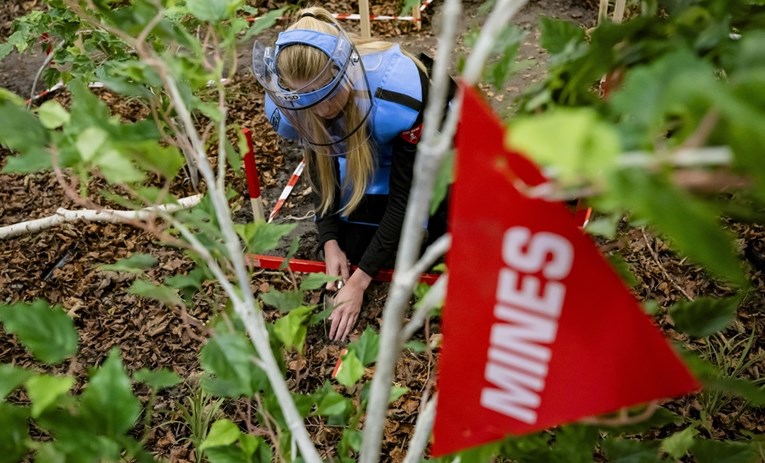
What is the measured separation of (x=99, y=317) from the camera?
212 centimetres

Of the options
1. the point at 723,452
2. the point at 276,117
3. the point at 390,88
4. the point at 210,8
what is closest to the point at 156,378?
the point at 210,8

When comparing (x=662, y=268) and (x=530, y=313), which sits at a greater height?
(x=530, y=313)

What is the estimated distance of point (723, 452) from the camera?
824 mm

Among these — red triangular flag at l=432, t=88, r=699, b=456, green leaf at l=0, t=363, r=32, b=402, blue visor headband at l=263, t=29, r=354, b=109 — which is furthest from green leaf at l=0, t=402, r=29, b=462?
blue visor headband at l=263, t=29, r=354, b=109

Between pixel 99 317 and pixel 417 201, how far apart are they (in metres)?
1.91

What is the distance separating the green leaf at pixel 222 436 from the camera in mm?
858

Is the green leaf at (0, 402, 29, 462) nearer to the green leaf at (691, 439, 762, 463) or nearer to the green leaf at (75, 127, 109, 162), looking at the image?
the green leaf at (75, 127, 109, 162)

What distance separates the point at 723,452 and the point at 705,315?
0.60 feet

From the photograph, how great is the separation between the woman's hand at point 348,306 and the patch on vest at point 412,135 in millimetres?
472

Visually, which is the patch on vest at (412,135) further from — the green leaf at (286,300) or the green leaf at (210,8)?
the green leaf at (210,8)

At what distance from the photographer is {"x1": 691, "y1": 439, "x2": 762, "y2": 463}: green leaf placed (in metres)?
0.82

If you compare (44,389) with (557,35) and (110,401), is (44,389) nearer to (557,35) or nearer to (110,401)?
(110,401)

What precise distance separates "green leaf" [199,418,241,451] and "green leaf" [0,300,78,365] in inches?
9.0

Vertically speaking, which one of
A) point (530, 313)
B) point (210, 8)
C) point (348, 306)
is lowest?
point (348, 306)
